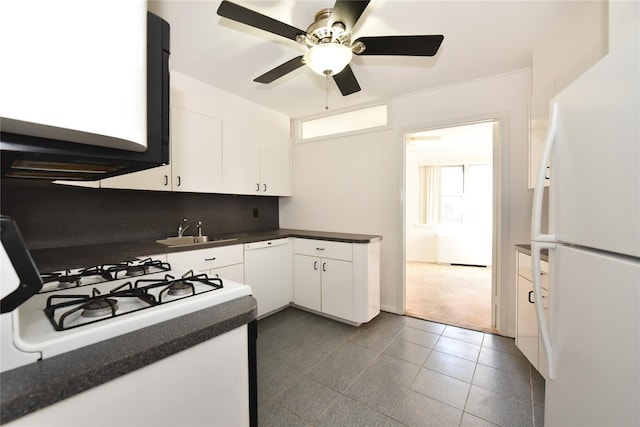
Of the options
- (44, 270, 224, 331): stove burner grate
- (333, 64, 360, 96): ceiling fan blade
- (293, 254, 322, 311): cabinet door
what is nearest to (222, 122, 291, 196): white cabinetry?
(293, 254, 322, 311): cabinet door

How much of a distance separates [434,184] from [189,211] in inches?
197

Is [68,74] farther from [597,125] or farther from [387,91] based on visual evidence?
[387,91]

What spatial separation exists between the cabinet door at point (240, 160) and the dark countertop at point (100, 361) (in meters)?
2.29

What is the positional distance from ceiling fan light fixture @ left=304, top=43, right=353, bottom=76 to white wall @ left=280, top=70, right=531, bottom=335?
151 cm

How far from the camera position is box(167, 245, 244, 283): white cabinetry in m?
2.13

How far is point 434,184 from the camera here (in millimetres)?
5820

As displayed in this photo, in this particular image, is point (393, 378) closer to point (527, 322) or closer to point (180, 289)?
point (527, 322)

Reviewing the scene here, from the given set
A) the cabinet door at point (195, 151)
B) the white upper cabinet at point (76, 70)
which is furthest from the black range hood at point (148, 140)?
the cabinet door at point (195, 151)

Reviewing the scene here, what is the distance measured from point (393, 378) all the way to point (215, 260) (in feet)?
5.65

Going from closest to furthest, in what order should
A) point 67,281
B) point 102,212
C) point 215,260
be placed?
1. point 67,281
2. point 102,212
3. point 215,260

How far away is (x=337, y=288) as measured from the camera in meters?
2.75

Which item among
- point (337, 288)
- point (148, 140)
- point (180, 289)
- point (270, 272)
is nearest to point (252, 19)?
point (148, 140)

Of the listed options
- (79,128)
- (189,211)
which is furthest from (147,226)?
(79,128)

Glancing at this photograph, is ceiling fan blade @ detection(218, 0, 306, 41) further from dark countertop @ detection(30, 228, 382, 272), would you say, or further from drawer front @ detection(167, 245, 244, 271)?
drawer front @ detection(167, 245, 244, 271)
